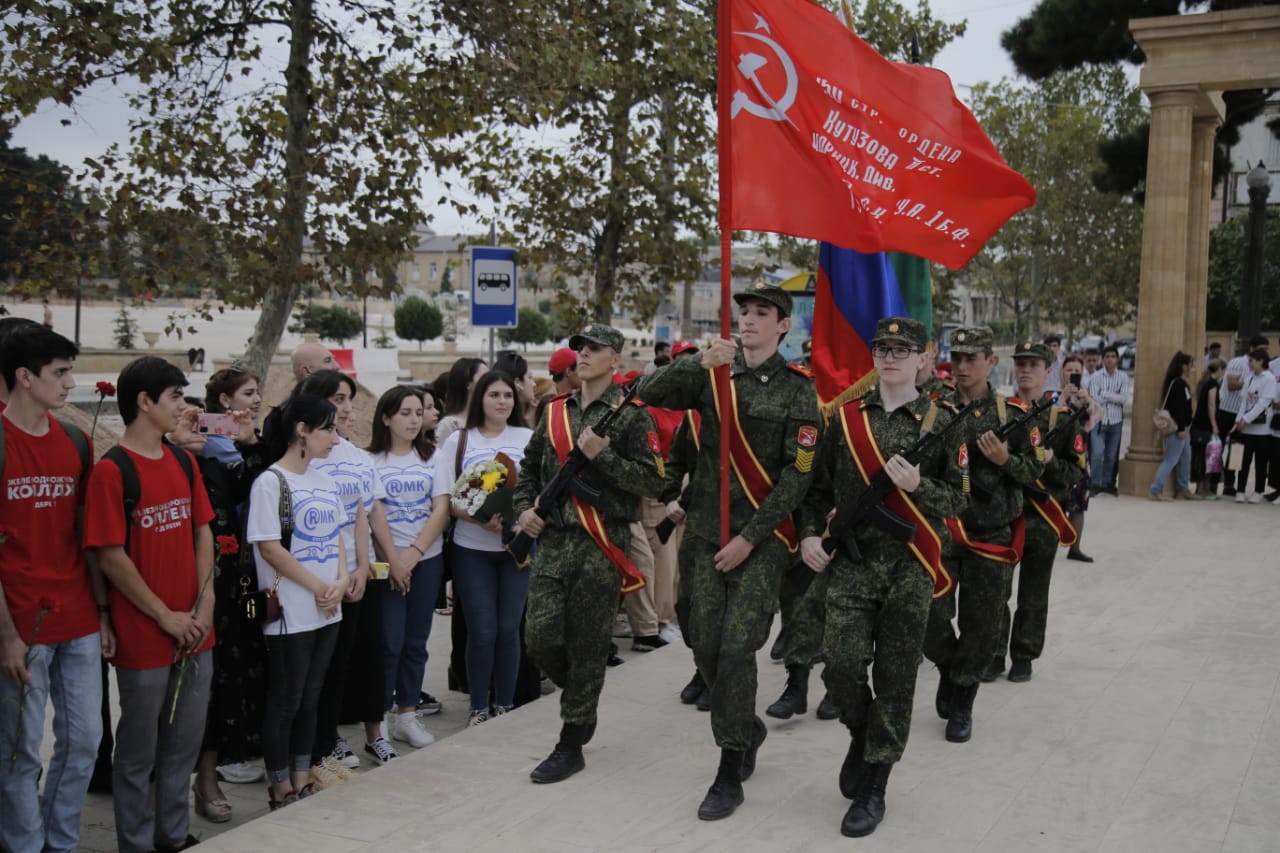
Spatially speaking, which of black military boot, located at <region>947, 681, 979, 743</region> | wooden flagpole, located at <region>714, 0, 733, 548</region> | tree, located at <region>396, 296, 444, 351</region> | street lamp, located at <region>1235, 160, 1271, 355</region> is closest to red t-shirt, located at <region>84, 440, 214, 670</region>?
wooden flagpole, located at <region>714, 0, 733, 548</region>

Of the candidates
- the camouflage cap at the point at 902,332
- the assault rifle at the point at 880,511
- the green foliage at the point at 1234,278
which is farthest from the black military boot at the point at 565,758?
the green foliage at the point at 1234,278

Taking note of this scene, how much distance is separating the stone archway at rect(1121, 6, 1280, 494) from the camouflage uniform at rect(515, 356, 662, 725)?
41.0 feet

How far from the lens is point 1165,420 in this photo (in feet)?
52.1

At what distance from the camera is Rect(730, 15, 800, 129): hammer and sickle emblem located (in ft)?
19.0

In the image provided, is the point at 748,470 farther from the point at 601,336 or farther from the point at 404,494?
the point at 404,494

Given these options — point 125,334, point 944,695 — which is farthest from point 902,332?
point 125,334

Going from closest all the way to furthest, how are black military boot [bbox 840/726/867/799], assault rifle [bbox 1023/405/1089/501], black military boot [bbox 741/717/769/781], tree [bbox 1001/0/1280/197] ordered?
black military boot [bbox 840/726/867/799]
black military boot [bbox 741/717/769/781]
assault rifle [bbox 1023/405/1089/501]
tree [bbox 1001/0/1280/197]

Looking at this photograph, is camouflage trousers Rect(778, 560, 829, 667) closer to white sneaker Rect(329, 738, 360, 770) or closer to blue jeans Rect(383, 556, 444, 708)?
blue jeans Rect(383, 556, 444, 708)

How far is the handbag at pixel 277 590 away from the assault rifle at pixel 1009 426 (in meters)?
3.54

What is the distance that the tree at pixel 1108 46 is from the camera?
803 inches

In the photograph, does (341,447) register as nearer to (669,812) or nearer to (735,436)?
(735,436)

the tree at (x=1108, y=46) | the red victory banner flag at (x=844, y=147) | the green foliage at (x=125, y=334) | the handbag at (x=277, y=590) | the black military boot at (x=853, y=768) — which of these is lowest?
the black military boot at (x=853, y=768)

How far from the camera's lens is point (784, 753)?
20.3 ft

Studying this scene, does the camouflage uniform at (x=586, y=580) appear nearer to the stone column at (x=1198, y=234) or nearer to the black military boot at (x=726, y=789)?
the black military boot at (x=726, y=789)
